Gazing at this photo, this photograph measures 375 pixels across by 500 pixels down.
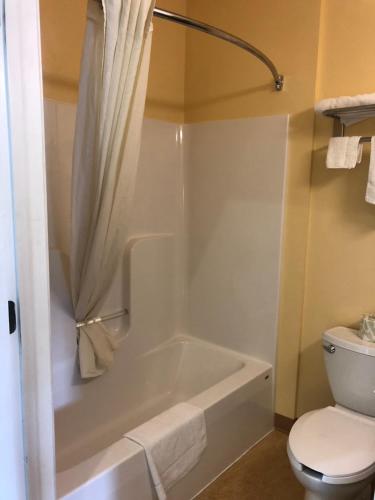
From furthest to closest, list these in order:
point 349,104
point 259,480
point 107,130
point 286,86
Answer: point 286,86
point 259,480
point 349,104
point 107,130

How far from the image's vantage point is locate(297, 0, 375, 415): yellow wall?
2.00m

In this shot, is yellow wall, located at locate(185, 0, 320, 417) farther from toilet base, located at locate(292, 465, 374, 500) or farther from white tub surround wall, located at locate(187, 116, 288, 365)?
toilet base, located at locate(292, 465, 374, 500)

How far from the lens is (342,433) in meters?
1.75

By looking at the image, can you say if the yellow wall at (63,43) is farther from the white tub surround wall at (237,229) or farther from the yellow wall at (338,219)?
the yellow wall at (338,219)

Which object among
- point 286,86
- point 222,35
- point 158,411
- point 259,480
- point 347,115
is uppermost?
point 222,35

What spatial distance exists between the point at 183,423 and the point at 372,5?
2089 millimetres

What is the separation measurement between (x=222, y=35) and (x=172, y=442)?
5.72ft

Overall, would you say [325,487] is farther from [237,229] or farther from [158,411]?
[237,229]

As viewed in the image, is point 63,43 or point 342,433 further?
point 63,43

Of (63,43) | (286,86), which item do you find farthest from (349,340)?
(63,43)

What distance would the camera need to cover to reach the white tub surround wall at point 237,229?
2.34 m

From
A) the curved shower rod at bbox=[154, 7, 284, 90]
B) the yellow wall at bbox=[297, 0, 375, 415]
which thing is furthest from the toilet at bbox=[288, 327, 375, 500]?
the curved shower rod at bbox=[154, 7, 284, 90]

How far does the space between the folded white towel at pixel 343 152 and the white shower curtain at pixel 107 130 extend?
3.17ft

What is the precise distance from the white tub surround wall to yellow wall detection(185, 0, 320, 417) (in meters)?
0.06
